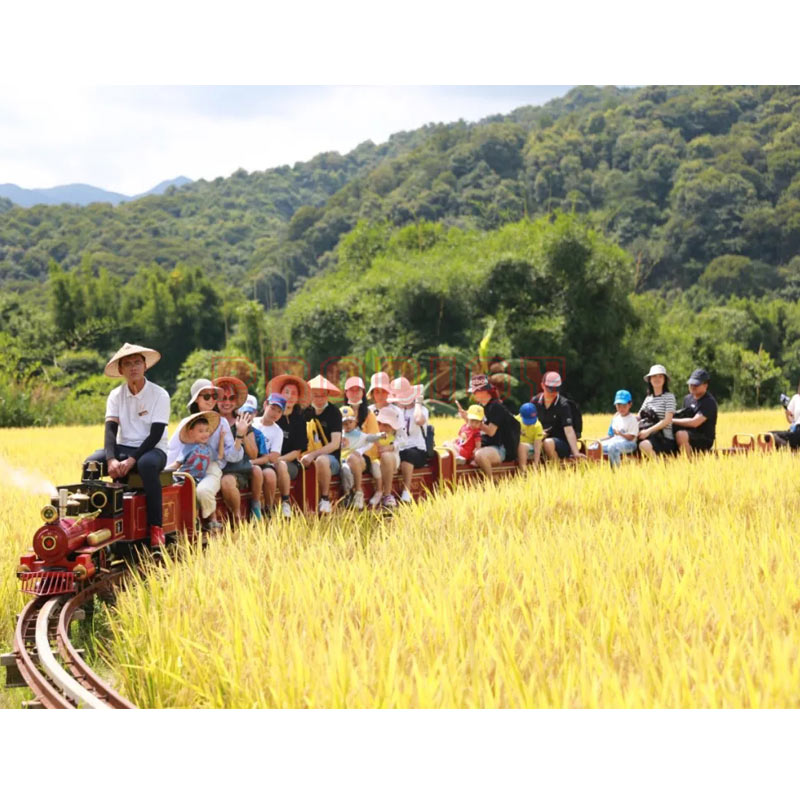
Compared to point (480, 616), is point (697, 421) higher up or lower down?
lower down

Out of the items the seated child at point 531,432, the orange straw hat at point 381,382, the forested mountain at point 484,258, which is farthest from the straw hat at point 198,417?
the forested mountain at point 484,258

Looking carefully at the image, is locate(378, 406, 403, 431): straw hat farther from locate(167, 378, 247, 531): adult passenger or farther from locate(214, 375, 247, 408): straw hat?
locate(167, 378, 247, 531): adult passenger

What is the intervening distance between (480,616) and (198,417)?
351cm

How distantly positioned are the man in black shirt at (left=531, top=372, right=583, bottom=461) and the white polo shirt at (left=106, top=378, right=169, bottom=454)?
Answer: 5149 millimetres

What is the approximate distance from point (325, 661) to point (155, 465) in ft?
10.0

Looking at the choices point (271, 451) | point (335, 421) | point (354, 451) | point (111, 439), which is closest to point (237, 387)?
point (271, 451)

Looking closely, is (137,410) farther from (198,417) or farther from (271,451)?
(271,451)

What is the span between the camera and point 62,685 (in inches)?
169

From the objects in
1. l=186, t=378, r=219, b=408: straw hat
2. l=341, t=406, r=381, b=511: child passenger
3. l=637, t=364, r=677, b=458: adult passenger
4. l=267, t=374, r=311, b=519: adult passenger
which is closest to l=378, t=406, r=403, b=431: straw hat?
l=341, t=406, r=381, b=511: child passenger

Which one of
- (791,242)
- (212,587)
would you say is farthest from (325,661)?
(791,242)

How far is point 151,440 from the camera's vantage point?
257 inches

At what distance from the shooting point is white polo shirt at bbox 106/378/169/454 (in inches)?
262

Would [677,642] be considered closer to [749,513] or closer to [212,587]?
[212,587]

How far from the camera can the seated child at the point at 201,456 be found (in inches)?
286
